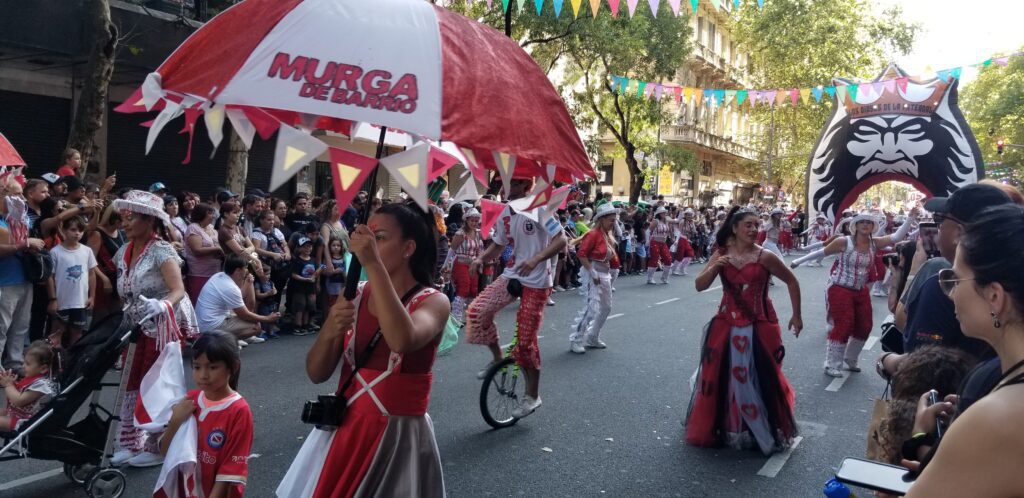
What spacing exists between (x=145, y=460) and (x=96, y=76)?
7.47 metres

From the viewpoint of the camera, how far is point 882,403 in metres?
3.21

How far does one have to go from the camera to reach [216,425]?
367 centimetres

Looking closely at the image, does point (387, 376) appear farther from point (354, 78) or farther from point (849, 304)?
point (849, 304)

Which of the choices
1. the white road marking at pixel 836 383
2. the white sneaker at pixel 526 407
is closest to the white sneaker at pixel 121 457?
the white sneaker at pixel 526 407

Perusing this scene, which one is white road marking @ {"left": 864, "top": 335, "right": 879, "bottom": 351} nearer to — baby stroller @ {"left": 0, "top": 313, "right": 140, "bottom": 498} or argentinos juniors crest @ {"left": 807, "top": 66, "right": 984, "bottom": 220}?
argentinos juniors crest @ {"left": 807, "top": 66, "right": 984, "bottom": 220}

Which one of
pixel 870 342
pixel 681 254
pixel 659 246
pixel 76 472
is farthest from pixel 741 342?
pixel 681 254

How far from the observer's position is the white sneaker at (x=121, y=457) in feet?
17.1

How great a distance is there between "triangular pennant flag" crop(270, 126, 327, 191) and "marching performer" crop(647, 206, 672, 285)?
57.8 feet

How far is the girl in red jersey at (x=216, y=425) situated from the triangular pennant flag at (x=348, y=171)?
162 cm

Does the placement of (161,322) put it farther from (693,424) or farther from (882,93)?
(882,93)

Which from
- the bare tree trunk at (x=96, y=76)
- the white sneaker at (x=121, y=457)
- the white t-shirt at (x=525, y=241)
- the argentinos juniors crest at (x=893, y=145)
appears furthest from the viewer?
the argentinos juniors crest at (x=893, y=145)

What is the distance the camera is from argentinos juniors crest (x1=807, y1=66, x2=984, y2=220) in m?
11.2

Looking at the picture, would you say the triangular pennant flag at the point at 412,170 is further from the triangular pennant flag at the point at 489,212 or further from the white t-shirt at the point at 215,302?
the white t-shirt at the point at 215,302

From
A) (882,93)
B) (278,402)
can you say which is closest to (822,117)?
(882,93)
